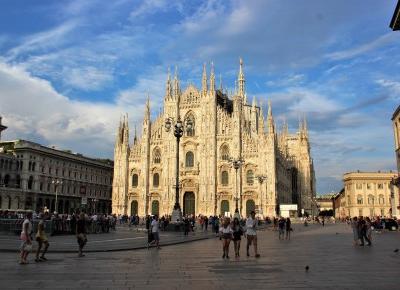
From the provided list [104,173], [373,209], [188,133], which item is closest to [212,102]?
[188,133]

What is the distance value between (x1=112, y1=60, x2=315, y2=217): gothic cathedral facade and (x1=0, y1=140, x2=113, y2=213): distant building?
9015mm

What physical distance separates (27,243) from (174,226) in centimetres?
2192

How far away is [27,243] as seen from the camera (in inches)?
524

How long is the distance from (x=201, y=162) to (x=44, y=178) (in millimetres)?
26949

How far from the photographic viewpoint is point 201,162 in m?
65.1

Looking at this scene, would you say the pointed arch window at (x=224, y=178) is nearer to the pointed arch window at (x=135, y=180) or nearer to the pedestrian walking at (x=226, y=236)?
the pointed arch window at (x=135, y=180)

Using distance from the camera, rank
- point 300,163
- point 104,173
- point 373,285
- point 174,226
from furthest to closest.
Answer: point 300,163
point 104,173
point 174,226
point 373,285

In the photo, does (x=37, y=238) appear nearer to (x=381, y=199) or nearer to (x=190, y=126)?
(x=190, y=126)

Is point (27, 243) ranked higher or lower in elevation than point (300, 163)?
lower

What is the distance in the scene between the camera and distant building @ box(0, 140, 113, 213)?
65.4 meters

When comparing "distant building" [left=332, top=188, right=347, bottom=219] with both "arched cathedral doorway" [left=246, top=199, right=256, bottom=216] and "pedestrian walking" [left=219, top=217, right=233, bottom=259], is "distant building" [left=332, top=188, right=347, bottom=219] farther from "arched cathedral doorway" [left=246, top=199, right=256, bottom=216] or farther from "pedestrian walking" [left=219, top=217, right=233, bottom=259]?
"pedestrian walking" [left=219, top=217, right=233, bottom=259]

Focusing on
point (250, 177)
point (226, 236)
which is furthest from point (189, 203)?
point (226, 236)

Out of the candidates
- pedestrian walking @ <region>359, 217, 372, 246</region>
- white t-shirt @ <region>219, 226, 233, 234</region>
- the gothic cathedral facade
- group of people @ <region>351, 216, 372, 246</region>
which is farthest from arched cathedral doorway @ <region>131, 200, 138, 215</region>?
white t-shirt @ <region>219, 226, 233, 234</region>

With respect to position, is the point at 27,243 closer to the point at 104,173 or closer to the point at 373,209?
the point at 104,173
